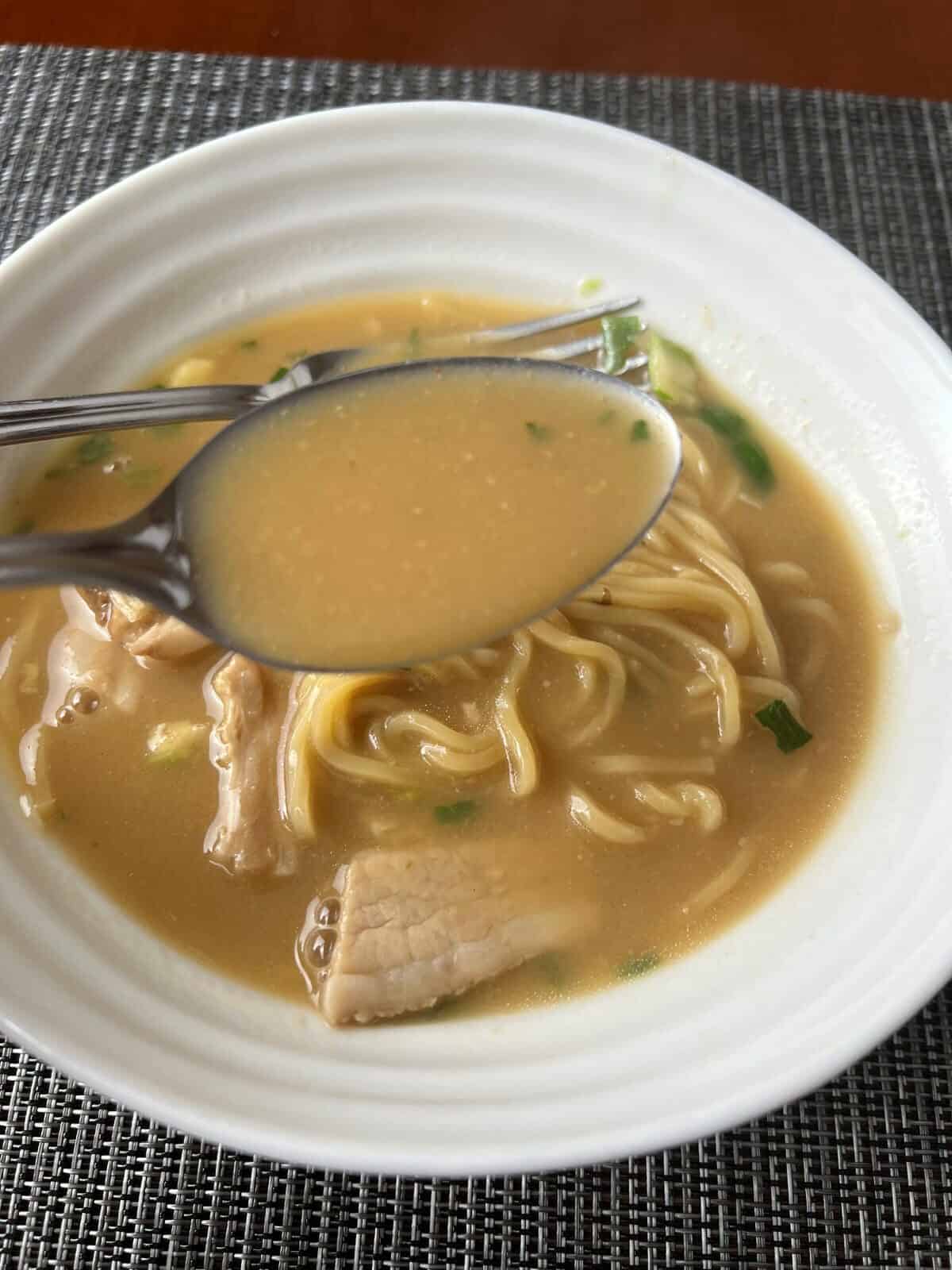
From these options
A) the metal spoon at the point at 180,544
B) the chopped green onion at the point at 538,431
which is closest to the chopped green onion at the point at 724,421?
the metal spoon at the point at 180,544

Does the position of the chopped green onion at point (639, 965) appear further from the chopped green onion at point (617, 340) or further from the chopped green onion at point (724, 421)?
the chopped green onion at point (617, 340)

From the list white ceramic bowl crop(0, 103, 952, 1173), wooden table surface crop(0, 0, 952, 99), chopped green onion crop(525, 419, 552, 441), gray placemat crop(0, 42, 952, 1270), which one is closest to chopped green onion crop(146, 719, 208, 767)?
white ceramic bowl crop(0, 103, 952, 1173)

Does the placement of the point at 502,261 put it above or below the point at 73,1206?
above

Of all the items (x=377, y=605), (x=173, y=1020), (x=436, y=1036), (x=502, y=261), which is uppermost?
(x=502, y=261)

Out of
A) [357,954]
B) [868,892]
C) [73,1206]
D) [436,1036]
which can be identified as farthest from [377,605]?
[73,1206]

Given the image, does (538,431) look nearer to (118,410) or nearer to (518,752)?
(518,752)

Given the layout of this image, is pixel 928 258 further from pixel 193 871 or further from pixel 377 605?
pixel 193 871

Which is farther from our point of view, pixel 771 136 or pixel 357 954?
pixel 771 136
